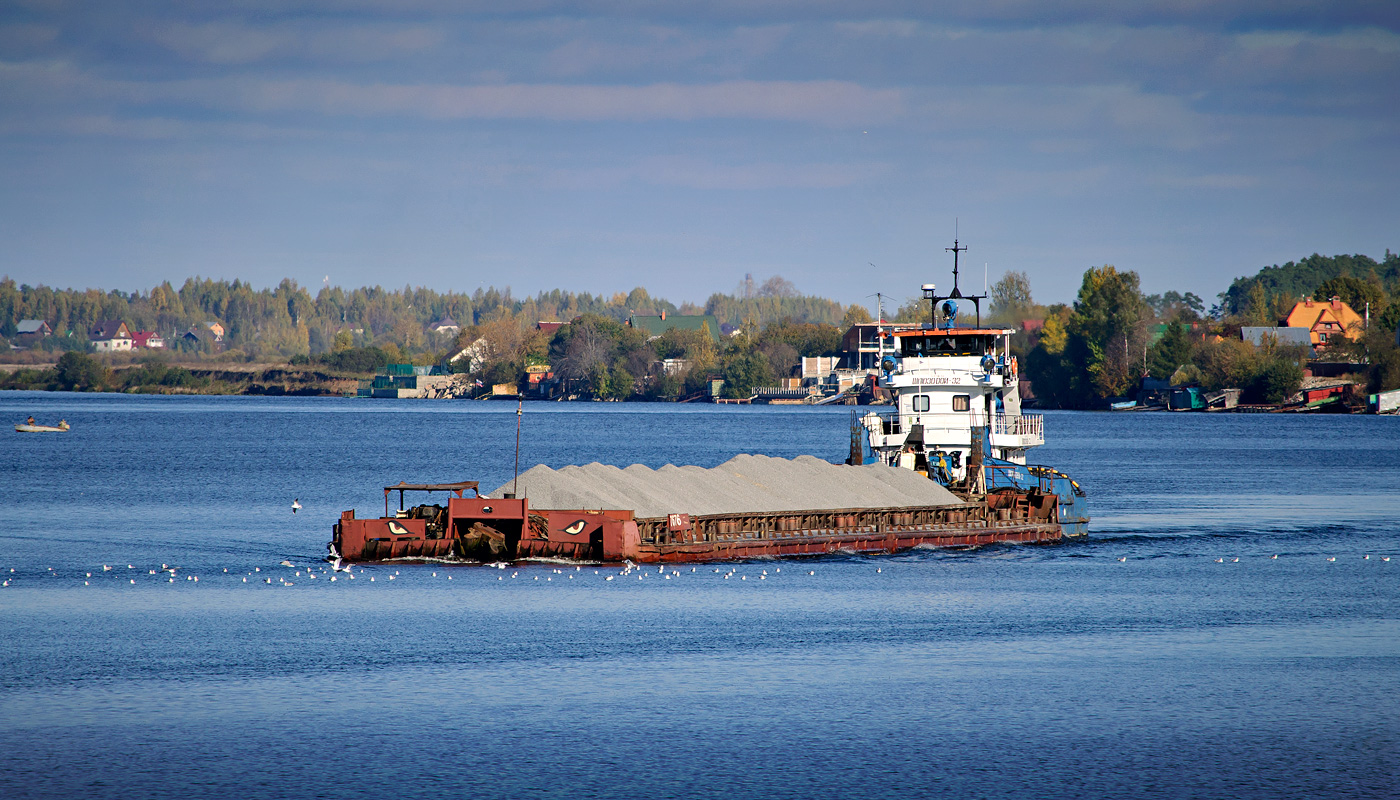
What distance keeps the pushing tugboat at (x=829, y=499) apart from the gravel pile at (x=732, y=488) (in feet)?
0.16

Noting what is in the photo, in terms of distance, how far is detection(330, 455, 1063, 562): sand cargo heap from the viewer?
39.2 metres

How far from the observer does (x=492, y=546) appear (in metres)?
39.3

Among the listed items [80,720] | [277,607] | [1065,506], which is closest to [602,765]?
[80,720]

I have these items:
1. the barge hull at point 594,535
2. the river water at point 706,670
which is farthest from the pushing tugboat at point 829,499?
the river water at point 706,670

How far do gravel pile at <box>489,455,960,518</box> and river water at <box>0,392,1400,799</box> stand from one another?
2.01m

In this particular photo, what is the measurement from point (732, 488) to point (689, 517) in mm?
3962

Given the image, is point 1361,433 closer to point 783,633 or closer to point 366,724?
point 783,633

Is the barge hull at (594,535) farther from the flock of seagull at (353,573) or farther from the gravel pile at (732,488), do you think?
the gravel pile at (732,488)

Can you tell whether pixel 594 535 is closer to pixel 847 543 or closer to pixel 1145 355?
pixel 847 543

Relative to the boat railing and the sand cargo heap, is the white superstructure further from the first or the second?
the sand cargo heap

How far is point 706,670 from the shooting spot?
91.6 feet

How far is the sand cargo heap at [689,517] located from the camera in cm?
3925

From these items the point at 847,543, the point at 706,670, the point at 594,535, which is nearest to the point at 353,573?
the point at 594,535

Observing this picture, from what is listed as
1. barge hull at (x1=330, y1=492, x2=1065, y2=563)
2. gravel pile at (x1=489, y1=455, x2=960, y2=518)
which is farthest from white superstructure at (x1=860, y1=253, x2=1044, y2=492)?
barge hull at (x1=330, y1=492, x2=1065, y2=563)
